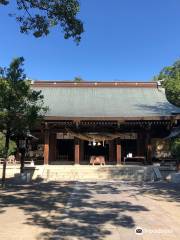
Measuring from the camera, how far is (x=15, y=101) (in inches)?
777

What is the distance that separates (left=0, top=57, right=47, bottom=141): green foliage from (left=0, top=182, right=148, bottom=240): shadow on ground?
3333mm

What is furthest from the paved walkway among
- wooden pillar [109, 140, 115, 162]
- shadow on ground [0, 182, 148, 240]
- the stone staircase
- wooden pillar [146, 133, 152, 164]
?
wooden pillar [109, 140, 115, 162]

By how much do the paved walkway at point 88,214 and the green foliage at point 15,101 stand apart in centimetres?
334

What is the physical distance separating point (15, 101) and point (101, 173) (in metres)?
9.22

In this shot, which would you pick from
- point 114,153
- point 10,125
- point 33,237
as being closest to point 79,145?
point 114,153

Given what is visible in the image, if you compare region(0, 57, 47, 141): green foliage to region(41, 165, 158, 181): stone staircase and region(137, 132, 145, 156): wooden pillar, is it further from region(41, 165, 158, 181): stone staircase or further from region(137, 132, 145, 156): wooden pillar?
region(137, 132, 145, 156): wooden pillar

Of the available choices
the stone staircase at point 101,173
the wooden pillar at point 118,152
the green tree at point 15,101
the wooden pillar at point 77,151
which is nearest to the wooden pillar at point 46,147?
the stone staircase at point 101,173

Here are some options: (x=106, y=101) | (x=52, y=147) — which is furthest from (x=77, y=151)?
(x=106, y=101)

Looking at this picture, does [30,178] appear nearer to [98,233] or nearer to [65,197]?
[65,197]

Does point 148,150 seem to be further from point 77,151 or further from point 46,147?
point 46,147

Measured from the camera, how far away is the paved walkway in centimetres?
958

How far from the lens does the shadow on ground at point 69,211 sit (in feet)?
32.6

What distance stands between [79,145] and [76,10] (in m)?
20.0

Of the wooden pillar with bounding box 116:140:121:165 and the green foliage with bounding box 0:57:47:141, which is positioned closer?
the green foliage with bounding box 0:57:47:141
